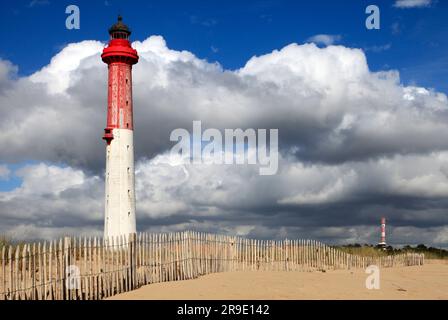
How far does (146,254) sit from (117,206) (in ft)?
35.5

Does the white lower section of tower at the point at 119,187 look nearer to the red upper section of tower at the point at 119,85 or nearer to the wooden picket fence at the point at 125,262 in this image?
the red upper section of tower at the point at 119,85

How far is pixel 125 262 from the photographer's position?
15.5 m

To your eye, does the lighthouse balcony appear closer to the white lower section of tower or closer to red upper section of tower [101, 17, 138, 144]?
red upper section of tower [101, 17, 138, 144]

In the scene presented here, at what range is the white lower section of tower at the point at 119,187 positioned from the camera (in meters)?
26.8

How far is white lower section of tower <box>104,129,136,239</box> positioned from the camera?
88.0ft

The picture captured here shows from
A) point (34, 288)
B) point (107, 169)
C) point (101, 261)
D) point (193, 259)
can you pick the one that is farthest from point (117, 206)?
point (34, 288)

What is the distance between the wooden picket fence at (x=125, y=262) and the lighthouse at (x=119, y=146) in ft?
24.7

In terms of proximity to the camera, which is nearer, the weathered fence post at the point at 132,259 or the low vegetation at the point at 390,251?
the weathered fence post at the point at 132,259

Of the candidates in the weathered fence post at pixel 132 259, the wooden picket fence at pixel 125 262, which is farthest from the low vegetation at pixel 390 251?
the weathered fence post at pixel 132 259

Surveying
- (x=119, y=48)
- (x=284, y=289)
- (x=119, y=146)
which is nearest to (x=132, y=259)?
(x=284, y=289)

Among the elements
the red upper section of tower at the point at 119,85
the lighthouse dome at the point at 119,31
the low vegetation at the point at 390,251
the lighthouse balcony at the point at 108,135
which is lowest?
the low vegetation at the point at 390,251

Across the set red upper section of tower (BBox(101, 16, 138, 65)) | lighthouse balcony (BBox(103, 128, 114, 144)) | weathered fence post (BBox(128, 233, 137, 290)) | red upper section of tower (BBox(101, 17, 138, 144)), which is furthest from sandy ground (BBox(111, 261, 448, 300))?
red upper section of tower (BBox(101, 16, 138, 65))

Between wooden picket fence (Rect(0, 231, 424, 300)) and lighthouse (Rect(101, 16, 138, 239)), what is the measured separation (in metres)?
7.52
